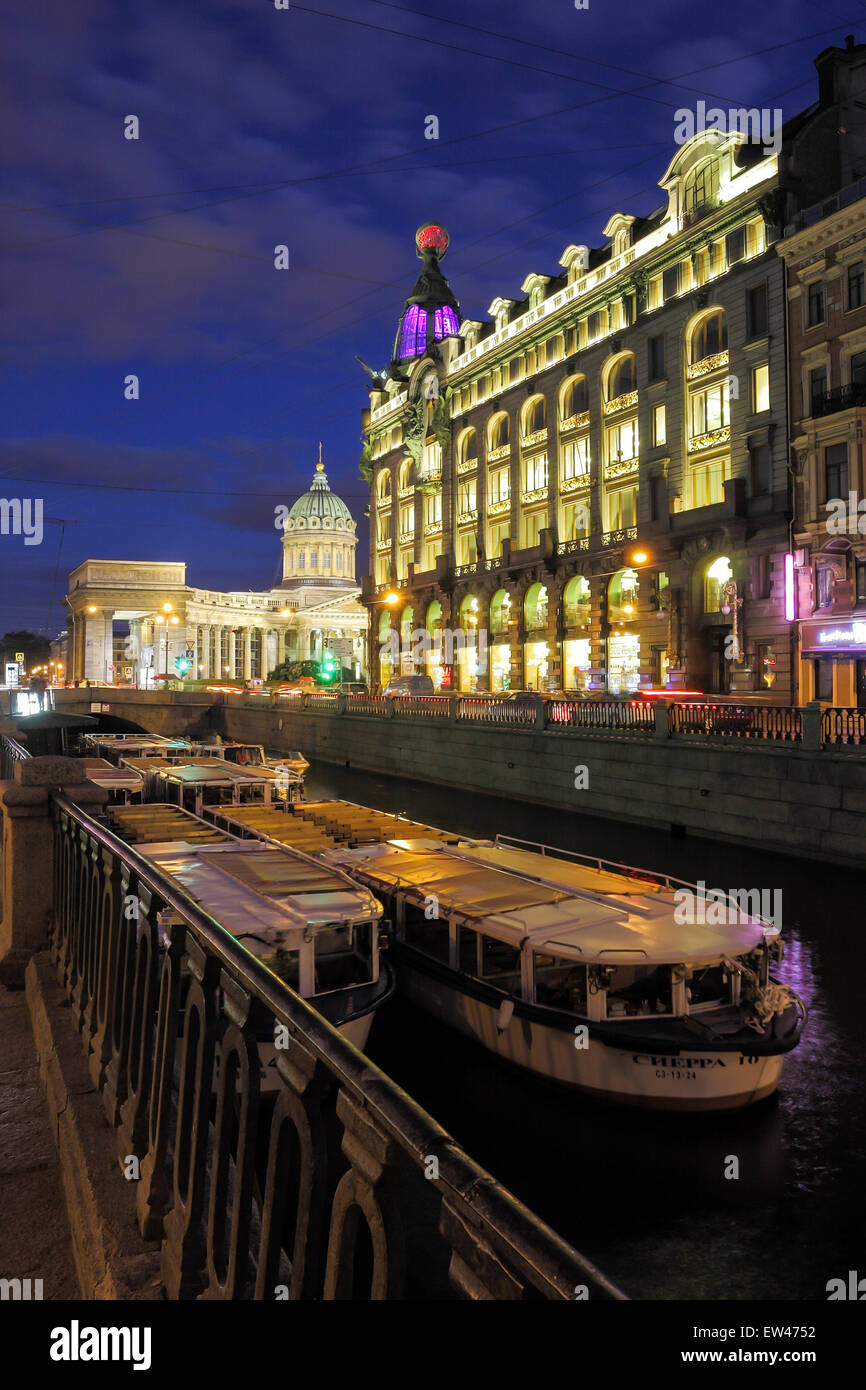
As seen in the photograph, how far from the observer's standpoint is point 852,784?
20.7 m

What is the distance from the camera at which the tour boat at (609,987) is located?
10.5 m

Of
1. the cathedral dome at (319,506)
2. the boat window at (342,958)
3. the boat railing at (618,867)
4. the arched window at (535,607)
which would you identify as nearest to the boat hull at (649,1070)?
the boat window at (342,958)

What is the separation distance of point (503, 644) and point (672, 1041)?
48017mm

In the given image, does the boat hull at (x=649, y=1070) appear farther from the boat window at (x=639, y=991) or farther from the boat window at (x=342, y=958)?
the boat window at (x=342, y=958)

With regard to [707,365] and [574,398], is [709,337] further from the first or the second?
[574,398]

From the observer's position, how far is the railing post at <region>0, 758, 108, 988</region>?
24.1 ft

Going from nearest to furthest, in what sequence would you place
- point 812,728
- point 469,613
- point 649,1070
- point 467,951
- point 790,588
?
point 649,1070 < point 467,951 < point 812,728 < point 790,588 < point 469,613

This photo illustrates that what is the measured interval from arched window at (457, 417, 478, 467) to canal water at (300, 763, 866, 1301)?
51.1 meters

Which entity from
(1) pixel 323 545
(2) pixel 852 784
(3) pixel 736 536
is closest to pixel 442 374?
(3) pixel 736 536

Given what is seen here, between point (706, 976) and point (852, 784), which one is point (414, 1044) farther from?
point (852, 784)

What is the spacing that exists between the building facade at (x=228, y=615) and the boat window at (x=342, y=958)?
326 ft

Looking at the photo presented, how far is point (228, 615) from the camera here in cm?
13038

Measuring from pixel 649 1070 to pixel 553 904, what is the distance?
256 cm

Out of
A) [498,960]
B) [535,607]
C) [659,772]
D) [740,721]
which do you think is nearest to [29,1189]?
[498,960]
